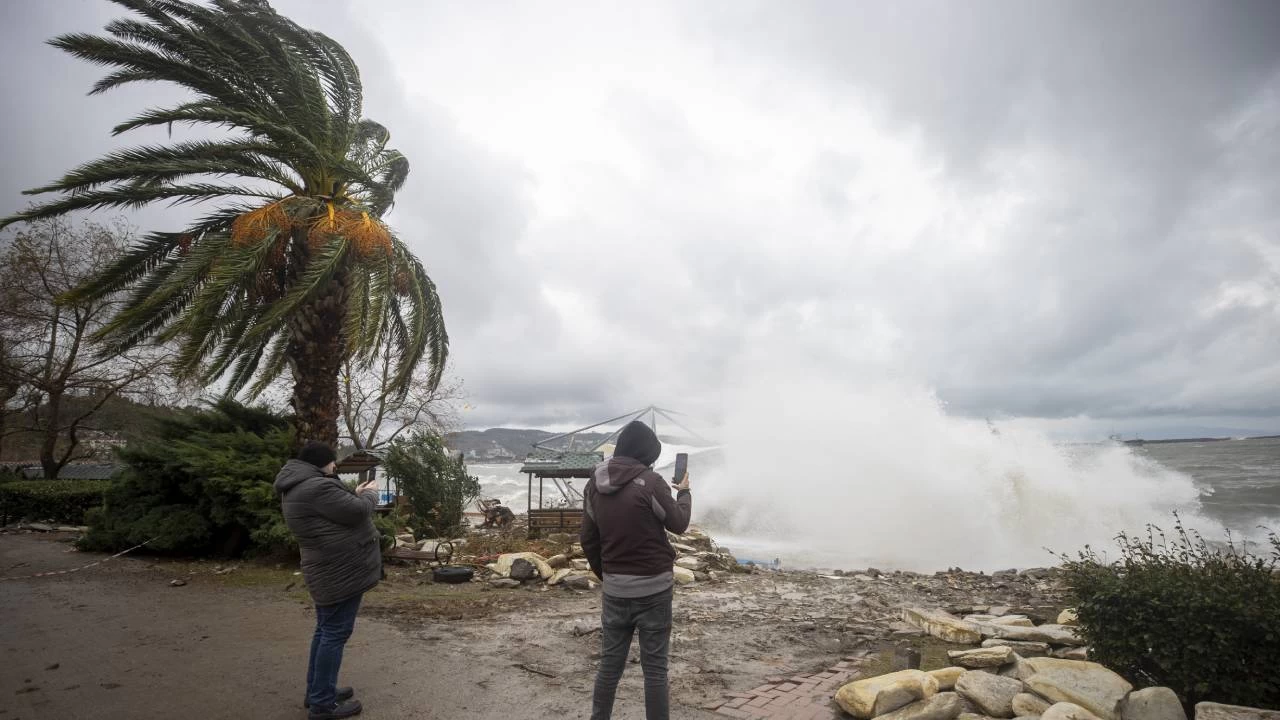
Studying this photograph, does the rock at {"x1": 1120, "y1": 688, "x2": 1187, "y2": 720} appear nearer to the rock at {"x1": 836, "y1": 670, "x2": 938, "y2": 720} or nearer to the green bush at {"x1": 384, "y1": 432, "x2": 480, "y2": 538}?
the rock at {"x1": 836, "y1": 670, "x2": 938, "y2": 720}

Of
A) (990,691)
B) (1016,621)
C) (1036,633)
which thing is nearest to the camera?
(990,691)

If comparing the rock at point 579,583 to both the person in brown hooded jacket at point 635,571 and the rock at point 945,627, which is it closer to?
the rock at point 945,627

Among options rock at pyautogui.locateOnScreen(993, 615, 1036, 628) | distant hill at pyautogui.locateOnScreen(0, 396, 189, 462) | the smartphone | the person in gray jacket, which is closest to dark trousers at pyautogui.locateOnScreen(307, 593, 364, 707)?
the person in gray jacket

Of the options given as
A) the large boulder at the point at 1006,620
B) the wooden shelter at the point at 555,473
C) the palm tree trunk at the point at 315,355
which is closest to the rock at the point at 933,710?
the large boulder at the point at 1006,620

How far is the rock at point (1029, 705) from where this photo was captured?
4008 mm

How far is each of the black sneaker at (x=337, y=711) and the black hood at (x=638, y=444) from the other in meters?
2.65

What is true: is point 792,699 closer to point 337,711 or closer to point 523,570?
point 337,711

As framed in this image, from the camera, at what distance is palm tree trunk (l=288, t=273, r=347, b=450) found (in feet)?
33.9

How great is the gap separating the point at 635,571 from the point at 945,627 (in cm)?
480

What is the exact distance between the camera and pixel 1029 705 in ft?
13.3

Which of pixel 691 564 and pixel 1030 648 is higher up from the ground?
pixel 1030 648

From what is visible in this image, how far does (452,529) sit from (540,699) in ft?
35.7

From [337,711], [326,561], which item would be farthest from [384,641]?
[326,561]

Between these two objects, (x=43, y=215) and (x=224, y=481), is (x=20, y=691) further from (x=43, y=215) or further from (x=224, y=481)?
(x=43, y=215)
